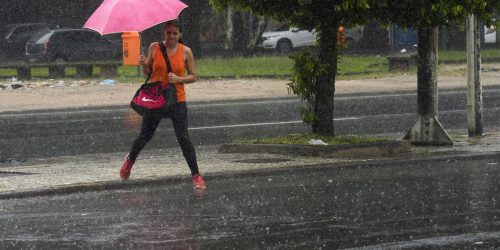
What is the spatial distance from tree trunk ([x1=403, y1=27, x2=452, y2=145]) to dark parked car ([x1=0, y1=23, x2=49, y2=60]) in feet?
108

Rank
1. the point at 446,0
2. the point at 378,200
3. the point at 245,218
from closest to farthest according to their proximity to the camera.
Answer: the point at 245,218 < the point at 378,200 < the point at 446,0

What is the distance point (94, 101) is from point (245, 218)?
1695 cm

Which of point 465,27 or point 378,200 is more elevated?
point 465,27

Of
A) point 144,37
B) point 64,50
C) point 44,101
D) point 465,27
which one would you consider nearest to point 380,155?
point 465,27

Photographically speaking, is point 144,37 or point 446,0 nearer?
point 446,0

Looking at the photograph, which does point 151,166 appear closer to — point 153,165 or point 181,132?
point 153,165

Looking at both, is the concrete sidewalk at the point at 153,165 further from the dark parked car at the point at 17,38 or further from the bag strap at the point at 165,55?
the dark parked car at the point at 17,38

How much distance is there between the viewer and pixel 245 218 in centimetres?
983

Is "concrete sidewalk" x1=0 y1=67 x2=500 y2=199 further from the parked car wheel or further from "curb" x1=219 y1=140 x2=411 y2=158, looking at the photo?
the parked car wheel

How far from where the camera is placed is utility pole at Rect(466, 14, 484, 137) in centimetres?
1631

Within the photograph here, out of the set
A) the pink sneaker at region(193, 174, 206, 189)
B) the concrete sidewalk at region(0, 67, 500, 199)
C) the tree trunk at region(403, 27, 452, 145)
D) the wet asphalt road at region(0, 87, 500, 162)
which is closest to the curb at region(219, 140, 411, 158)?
the concrete sidewalk at region(0, 67, 500, 199)

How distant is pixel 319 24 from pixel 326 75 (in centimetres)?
64

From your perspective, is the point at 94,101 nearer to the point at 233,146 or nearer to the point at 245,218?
the point at 233,146

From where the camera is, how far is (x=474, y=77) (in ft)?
53.8
